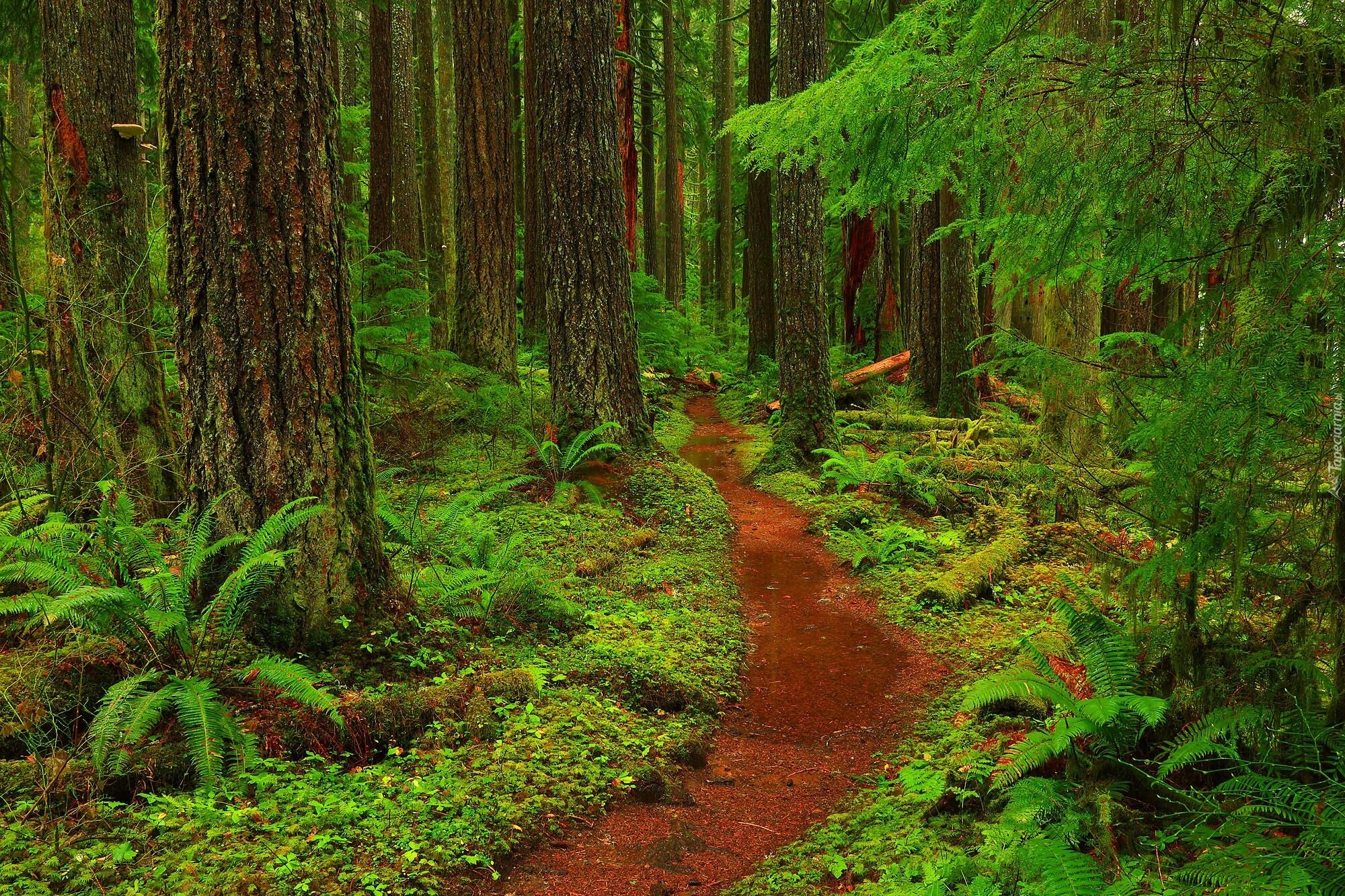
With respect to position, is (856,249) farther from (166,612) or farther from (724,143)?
(166,612)

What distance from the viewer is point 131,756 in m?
3.35

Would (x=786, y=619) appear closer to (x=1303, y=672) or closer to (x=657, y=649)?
(x=657, y=649)

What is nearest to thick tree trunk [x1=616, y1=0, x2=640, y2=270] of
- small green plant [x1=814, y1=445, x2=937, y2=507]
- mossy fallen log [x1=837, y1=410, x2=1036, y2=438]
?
mossy fallen log [x1=837, y1=410, x2=1036, y2=438]

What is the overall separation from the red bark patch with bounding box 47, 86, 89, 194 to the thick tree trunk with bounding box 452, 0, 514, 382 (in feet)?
17.6

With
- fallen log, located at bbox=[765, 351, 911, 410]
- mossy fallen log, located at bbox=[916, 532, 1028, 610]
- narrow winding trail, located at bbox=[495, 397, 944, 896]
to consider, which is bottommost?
narrow winding trail, located at bbox=[495, 397, 944, 896]

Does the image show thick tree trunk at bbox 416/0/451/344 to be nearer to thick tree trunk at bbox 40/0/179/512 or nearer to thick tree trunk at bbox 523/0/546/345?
thick tree trunk at bbox 523/0/546/345

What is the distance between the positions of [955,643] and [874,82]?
412 centimetres

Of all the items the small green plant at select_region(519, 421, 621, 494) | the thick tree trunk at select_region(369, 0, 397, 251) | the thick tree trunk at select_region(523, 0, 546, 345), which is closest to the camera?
the small green plant at select_region(519, 421, 621, 494)

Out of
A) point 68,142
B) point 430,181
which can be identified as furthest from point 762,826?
point 430,181

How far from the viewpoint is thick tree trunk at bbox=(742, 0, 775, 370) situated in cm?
1456

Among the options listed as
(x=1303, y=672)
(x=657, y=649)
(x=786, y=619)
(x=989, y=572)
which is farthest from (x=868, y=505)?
(x=1303, y=672)

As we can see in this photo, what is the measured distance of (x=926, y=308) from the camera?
13.2m

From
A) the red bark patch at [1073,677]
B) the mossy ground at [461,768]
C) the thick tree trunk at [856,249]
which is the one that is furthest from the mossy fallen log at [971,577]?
the thick tree trunk at [856,249]

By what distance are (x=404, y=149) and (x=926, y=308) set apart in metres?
12.2
